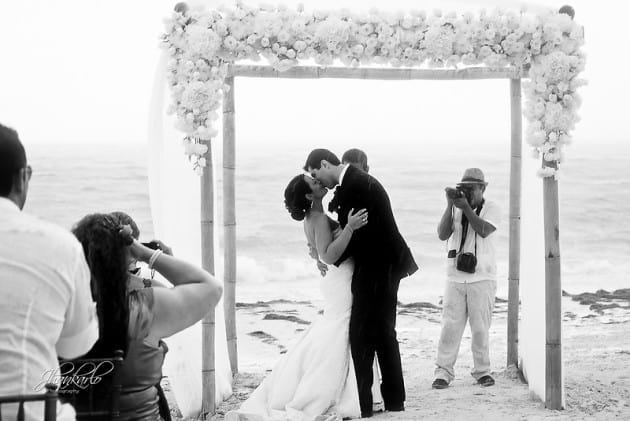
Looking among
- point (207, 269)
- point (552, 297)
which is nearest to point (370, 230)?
point (207, 269)

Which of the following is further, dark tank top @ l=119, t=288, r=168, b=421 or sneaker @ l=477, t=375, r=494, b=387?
sneaker @ l=477, t=375, r=494, b=387

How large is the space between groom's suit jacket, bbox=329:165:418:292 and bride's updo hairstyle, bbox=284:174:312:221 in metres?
0.20

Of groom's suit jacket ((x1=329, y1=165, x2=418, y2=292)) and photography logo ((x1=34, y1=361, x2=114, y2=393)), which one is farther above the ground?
groom's suit jacket ((x1=329, y1=165, x2=418, y2=292))

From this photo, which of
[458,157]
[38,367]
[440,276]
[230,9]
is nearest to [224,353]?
[230,9]

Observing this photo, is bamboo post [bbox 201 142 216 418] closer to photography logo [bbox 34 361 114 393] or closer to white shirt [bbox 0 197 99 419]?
photography logo [bbox 34 361 114 393]

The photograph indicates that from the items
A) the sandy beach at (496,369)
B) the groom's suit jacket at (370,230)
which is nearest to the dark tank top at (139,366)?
the groom's suit jacket at (370,230)

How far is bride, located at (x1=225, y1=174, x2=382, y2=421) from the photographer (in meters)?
5.20

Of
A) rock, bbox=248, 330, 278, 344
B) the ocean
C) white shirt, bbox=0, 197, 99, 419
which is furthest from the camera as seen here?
the ocean

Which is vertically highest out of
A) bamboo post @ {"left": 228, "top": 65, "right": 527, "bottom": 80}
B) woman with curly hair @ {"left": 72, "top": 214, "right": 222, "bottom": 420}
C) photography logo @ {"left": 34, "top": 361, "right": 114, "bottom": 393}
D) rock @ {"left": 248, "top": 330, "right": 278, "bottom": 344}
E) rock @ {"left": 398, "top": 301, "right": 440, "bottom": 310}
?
bamboo post @ {"left": 228, "top": 65, "right": 527, "bottom": 80}

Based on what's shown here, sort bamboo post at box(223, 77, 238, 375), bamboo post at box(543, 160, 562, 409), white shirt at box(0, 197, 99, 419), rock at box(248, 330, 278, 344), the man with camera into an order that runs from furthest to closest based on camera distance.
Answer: rock at box(248, 330, 278, 344)
bamboo post at box(223, 77, 238, 375)
the man with camera
bamboo post at box(543, 160, 562, 409)
white shirt at box(0, 197, 99, 419)

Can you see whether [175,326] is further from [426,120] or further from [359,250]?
[426,120]

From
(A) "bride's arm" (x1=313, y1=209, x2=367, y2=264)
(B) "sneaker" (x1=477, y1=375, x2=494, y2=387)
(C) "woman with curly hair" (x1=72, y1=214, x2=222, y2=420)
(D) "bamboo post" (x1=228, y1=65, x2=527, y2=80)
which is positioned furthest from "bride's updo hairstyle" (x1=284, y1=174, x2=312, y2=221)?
(C) "woman with curly hair" (x1=72, y1=214, x2=222, y2=420)

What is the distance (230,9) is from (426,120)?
2158 cm

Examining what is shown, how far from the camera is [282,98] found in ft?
85.9
